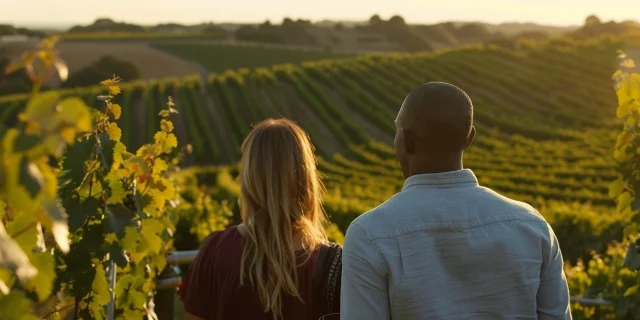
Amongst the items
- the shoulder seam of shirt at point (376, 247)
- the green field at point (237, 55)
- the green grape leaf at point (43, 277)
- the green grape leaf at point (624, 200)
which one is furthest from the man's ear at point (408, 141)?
the green field at point (237, 55)

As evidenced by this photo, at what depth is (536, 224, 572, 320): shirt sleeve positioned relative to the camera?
1.83 meters

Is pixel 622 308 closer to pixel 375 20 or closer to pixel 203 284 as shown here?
pixel 203 284

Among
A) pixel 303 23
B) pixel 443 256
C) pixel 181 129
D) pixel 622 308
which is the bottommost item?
pixel 181 129

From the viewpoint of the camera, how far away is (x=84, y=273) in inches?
108

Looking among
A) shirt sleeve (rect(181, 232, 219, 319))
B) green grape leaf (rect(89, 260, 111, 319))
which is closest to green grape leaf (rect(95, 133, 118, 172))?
green grape leaf (rect(89, 260, 111, 319))

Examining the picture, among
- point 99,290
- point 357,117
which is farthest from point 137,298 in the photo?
point 357,117

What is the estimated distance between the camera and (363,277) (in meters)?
1.67

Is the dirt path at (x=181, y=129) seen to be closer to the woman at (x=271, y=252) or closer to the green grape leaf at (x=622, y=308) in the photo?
the green grape leaf at (x=622, y=308)

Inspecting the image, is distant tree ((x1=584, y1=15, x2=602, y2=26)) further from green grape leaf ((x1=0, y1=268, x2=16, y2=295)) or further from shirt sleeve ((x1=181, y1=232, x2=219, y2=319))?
green grape leaf ((x1=0, y1=268, x2=16, y2=295))

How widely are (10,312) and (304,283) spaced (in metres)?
1.32

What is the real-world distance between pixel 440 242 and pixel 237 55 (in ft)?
206

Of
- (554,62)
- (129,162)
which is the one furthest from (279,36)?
(129,162)

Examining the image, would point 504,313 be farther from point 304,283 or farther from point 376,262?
point 304,283

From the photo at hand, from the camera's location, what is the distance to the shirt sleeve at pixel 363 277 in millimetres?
1661
